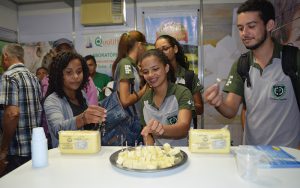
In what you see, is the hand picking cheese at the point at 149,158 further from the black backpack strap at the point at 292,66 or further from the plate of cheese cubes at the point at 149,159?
the black backpack strap at the point at 292,66

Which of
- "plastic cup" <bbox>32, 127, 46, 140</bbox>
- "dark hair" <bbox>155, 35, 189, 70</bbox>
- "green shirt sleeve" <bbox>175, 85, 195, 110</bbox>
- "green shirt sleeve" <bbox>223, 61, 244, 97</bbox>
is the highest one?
"dark hair" <bbox>155, 35, 189, 70</bbox>

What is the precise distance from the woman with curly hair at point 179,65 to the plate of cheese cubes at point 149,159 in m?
1.09

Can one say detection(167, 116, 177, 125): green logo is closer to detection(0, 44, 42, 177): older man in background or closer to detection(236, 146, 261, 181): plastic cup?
detection(236, 146, 261, 181): plastic cup

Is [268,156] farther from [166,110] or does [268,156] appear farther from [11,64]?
[11,64]

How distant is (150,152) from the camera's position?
104 centimetres

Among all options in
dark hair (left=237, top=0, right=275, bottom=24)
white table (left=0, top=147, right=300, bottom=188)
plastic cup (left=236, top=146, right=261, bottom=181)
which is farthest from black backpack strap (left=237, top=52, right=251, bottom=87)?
plastic cup (left=236, top=146, right=261, bottom=181)

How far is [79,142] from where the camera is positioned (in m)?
1.18

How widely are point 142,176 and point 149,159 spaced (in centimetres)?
8

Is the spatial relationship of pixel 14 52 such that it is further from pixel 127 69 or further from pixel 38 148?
pixel 38 148

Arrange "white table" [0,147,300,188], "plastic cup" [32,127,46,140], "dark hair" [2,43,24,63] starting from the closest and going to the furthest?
"white table" [0,147,300,188], "plastic cup" [32,127,46,140], "dark hair" [2,43,24,63]

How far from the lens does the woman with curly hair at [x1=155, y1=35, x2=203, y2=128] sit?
7.06 feet

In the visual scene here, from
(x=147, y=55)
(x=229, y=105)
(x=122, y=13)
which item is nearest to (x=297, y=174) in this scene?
(x=229, y=105)

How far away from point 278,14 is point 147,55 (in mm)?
1656

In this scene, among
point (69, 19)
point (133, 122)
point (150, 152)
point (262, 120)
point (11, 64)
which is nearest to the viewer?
point (150, 152)
